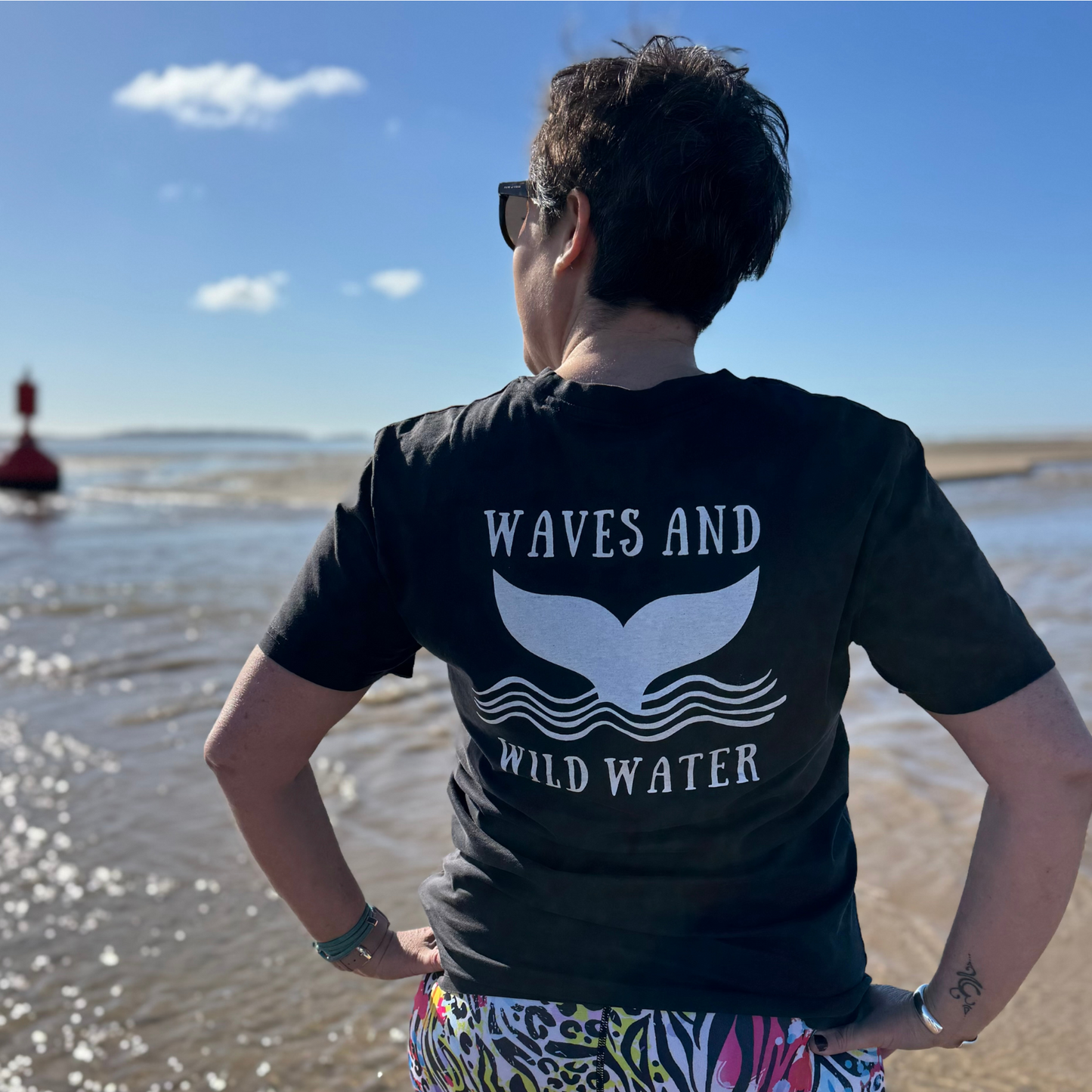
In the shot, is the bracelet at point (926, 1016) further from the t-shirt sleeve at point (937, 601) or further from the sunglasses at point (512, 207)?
the sunglasses at point (512, 207)

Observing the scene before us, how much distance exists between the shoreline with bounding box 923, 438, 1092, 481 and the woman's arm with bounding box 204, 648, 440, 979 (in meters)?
17.2

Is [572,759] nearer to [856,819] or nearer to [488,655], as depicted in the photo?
[488,655]

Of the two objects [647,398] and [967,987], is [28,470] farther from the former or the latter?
[967,987]

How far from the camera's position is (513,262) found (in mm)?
1300

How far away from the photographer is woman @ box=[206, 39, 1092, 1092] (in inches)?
40.0

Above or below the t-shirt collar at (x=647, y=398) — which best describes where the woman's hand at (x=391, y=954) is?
below

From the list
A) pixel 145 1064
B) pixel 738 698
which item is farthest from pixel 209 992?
pixel 738 698

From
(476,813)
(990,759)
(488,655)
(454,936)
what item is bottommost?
(454,936)

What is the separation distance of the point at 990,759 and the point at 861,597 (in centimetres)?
27

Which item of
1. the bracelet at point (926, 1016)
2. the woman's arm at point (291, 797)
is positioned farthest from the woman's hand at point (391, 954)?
the bracelet at point (926, 1016)

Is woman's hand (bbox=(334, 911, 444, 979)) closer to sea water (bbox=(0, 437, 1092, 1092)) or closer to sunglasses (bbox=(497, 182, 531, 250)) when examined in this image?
sea water (bbox=(0, 437, 1092, 1092))

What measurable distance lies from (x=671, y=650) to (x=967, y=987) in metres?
0.66

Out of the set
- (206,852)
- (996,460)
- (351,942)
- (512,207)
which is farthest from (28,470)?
(996,460)

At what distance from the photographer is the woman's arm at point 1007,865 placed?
3.47ft
